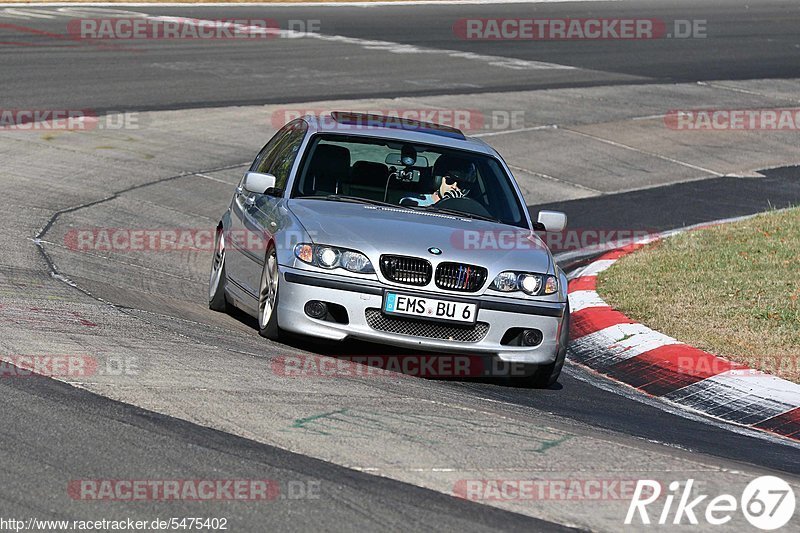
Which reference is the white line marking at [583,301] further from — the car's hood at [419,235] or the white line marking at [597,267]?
the car's hood at [419,235]

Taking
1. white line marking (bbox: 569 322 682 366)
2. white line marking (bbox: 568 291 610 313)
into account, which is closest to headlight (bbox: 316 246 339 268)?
white line marking (bbox: 569 322 682 366)

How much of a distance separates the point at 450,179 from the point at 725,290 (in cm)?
290

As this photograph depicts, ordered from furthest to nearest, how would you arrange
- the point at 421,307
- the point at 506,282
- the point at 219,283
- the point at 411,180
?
the point at 219,283, the point at 411,180, the point at 506,282, the point at 421,307

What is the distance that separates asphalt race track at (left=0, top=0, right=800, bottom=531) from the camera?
5387 mm

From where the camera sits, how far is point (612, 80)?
80.2 feet

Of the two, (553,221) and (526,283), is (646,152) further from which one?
(526,283)

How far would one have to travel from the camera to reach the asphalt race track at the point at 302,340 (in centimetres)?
539

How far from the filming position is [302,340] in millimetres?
8156

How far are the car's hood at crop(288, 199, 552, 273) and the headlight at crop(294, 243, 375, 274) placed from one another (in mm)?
37

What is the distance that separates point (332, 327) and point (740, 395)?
2574mm

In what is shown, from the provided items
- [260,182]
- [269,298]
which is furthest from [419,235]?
[260,182]

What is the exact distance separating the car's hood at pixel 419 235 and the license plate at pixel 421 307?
0.82 feet

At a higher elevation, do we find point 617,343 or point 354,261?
point 354,261

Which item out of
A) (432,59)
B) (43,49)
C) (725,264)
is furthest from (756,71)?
(725,264)
